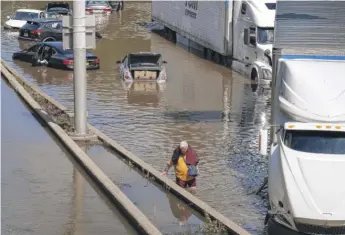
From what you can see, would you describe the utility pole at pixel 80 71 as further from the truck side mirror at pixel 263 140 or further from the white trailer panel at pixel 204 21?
the white trailer panel at pixel 204 21

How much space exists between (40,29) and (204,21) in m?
11.5

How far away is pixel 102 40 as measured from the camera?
47031mm

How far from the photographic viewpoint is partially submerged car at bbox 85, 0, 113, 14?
6150 cm

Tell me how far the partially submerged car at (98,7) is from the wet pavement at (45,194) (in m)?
40.8

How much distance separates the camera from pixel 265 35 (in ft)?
107

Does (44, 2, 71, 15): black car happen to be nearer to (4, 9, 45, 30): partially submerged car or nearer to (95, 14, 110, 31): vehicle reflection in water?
(95, 14, 110, 31): vehicle reflection in water

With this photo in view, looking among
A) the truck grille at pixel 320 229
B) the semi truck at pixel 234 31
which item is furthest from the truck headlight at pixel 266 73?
the truck grille at pixel 320 229

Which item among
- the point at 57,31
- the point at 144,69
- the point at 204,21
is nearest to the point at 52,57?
the point at 144,69

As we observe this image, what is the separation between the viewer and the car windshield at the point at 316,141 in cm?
A: 1322

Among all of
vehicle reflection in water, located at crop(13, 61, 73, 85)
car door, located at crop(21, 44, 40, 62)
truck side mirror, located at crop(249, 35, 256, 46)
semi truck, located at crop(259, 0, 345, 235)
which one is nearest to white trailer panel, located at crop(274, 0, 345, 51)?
semi truck, located at crop(259, 0, 345, 235)

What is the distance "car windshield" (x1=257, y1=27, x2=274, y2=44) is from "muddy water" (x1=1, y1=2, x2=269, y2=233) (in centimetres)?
188

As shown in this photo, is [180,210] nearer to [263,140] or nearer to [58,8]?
[263,140]

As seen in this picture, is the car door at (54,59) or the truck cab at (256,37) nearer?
the truck cab at (256,37)

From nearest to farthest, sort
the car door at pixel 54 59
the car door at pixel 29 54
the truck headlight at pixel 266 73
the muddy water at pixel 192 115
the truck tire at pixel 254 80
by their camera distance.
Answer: the muddy water at pixel 192 115 → the truck headlight at pixel 266 73 → the truck tire at pixel 254 80 → the car door at pixel 54 59 → the car door at pixel 29 54
